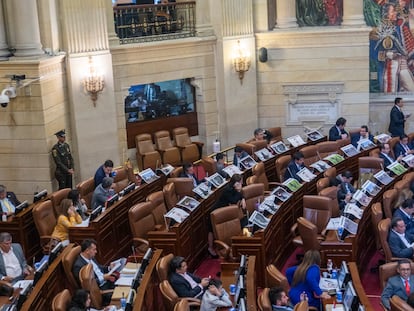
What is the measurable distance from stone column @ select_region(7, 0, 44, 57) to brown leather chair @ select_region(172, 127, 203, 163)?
4.59m

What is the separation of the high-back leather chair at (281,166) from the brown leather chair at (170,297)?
228 inches

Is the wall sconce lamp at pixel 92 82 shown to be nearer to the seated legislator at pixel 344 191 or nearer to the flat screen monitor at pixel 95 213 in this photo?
the flat screen monitor at pixel 95 213

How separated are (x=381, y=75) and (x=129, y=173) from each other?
24.2ft

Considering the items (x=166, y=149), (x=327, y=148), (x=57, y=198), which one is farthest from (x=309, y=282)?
(x=166, y=149)

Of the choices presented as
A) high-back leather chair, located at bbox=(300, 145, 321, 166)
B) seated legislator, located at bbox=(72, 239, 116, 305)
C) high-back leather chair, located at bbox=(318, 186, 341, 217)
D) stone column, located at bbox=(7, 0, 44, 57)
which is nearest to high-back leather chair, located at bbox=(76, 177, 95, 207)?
stone column, located at bbox=(7, 0, 44, 57)

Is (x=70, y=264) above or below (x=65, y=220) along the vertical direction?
below

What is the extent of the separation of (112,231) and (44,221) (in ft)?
3.36

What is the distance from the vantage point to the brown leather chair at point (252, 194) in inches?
495

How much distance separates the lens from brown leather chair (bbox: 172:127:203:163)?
17.9 meters

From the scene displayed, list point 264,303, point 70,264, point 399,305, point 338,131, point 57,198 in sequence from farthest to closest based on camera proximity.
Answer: point 338,131 → point 57,198 → point 70,264 → point 264,303 → point 399,305

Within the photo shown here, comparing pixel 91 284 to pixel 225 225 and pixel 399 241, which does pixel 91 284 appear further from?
pixel 399 241

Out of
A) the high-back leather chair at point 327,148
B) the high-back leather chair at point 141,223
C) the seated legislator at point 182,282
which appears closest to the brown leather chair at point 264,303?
the seated legislator at point 182,282

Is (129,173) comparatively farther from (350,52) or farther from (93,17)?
(350,52)

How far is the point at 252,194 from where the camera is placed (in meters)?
12.7
